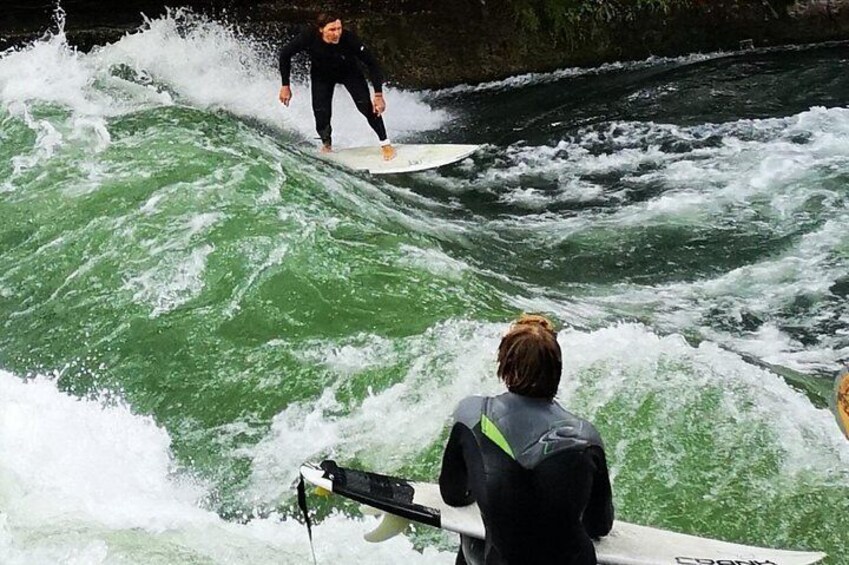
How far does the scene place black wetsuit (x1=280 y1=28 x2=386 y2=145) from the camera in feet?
23.1

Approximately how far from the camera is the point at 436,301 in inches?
186

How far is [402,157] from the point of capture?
25.3ft

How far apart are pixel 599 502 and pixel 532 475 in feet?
0.88

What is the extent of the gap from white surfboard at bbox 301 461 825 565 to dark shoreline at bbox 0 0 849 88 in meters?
8.09

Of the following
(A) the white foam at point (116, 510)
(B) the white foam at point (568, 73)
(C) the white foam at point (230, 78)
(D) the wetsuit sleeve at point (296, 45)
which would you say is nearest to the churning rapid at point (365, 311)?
(A) the white foam at point (116, 510)

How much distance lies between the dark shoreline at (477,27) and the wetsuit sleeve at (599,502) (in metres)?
8.51

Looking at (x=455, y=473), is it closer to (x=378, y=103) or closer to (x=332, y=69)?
(x=378, y=103)

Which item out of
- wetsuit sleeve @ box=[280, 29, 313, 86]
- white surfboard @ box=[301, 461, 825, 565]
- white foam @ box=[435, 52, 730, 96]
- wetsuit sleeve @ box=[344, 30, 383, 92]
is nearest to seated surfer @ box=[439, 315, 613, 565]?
white surfboard @ box=[301, 461, 825, 565]

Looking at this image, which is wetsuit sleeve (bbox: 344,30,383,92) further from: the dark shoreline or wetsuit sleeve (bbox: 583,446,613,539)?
wetsuit sleeve (bbox: 583,446,613,539)

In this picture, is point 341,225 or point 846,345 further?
point 341,225

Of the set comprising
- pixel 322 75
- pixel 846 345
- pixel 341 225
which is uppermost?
pixel 322 75

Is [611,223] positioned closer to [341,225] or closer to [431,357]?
[341,225]

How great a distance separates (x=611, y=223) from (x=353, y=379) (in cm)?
307

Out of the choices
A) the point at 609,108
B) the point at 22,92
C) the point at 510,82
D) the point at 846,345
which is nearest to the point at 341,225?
the point at 846,345
